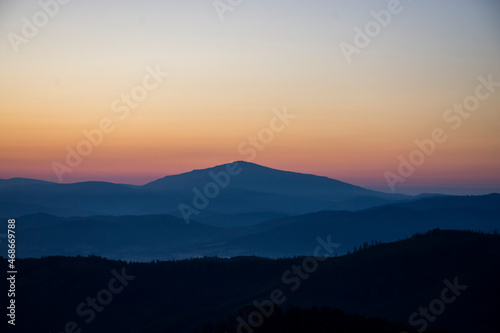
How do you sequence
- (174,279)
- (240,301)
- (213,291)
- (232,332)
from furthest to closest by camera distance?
1. (174,279)
2. (213,291)
3. (240,301)
4. (232,332)

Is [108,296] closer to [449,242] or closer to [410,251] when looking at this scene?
[410,251]

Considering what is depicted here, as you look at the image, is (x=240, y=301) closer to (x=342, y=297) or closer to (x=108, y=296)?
(x=342, y=297)

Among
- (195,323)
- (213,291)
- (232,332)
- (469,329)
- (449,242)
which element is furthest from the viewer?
(213,291)

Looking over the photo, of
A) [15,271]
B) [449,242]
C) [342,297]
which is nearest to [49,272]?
[15,271]

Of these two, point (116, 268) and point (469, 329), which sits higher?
point (116, 268)

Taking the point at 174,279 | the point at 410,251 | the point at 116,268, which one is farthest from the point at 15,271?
the point at 410,251

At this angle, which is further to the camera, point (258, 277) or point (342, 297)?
point (258, 277)

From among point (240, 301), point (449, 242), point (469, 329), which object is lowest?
point (469, 329)
